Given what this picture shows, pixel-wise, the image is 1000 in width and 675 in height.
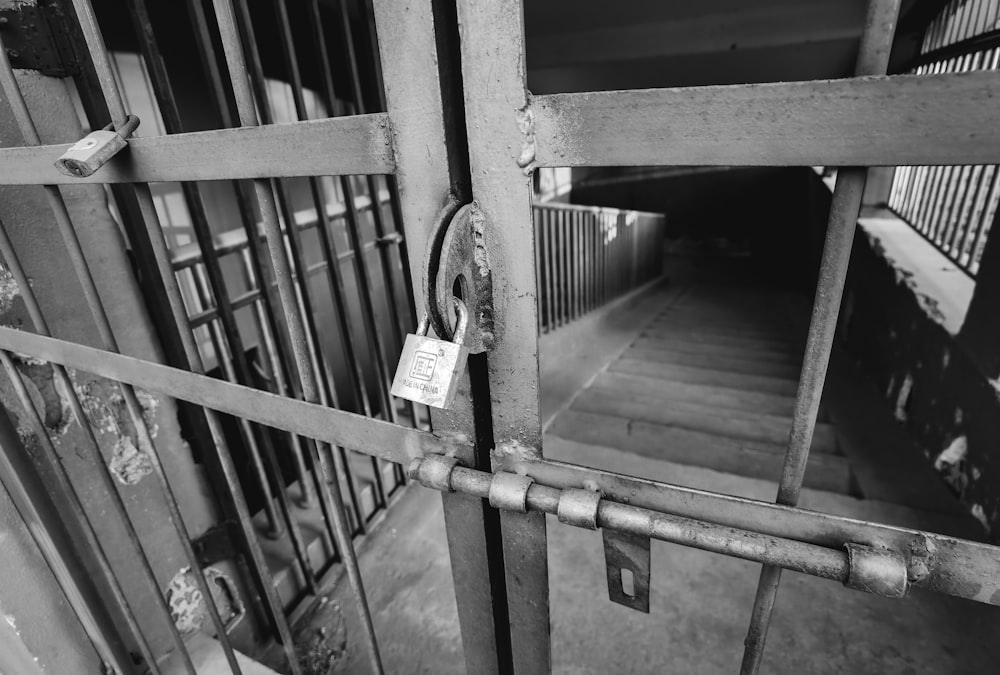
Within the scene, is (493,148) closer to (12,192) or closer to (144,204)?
(144,204)

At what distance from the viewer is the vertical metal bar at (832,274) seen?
0.39 metres

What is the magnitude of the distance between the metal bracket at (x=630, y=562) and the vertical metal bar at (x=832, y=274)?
0.15 meters

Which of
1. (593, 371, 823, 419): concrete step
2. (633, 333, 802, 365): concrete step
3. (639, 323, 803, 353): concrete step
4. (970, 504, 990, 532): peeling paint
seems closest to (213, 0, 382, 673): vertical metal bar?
(970, 504, 990, 532): peeling paint

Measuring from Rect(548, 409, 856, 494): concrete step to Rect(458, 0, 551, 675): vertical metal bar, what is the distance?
1.91 meters

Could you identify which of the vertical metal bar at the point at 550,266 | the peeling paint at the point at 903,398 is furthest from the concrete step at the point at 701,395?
the vertical metal bar at the point at 550,266

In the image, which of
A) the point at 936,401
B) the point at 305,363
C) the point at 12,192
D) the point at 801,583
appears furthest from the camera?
the point at 936,401

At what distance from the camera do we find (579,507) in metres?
0.58

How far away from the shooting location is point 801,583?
1.72 m

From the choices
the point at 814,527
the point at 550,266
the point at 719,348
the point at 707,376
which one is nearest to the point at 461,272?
the point at 814,527

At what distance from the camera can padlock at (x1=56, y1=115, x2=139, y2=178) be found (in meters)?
0.67

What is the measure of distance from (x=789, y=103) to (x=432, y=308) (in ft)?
1.32

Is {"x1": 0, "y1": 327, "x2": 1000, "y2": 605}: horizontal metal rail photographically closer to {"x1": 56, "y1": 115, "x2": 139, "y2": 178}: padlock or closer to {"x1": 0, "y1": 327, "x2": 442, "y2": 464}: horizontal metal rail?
{"x1": 0, "y1": 327, "x2": 442, "y2": 464}: horizontal metal rail

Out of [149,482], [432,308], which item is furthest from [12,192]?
[432,308]

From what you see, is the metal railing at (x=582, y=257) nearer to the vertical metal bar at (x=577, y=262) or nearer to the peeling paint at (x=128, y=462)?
the vertical metal bar at (x=577, y=262)
